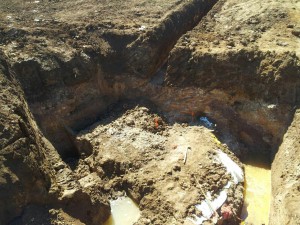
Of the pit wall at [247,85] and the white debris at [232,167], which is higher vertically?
the pit wall at [247,85]

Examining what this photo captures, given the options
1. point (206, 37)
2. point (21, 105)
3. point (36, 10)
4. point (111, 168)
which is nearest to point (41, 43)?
point (36, 10)

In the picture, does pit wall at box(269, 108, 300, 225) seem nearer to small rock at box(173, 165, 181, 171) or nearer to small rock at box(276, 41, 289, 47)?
small rock at box(276, 41, 289, 47)

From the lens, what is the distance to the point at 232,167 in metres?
9.40

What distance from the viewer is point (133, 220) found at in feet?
28.3

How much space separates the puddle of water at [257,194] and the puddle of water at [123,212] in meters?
2.83

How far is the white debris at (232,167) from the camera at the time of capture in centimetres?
923

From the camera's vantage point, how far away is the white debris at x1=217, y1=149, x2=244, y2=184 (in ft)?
30.3

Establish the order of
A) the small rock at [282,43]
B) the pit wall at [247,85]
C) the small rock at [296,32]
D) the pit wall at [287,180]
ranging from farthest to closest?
the small rock at [296,32]
the small rock at [282,43]
the pit wall at [247,85]
the pit wall at [287,180]

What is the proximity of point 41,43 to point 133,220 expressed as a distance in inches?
246

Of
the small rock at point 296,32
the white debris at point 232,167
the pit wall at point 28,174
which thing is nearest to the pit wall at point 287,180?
the white debris at point 232,167

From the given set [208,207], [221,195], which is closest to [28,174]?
[208,207]

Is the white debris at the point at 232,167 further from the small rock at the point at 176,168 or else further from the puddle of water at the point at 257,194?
the small rock at the point at 176,168

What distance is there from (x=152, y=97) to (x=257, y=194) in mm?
4554

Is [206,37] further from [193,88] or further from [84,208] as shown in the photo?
[84,208]
